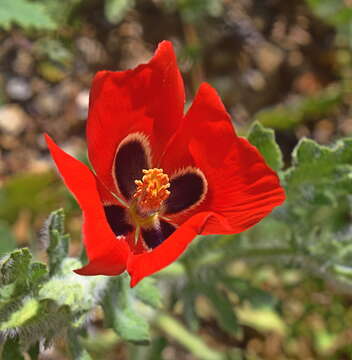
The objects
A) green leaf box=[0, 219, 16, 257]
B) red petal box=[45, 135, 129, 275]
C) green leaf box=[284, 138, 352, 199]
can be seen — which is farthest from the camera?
green leaf box=[0, 219, 16, 257]

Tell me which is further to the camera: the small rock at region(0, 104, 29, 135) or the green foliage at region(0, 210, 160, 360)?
the small rock at region(0, 104, 29, 135)

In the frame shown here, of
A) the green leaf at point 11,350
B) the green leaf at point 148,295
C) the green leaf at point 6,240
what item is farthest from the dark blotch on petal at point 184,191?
the green leaf at point 6,240

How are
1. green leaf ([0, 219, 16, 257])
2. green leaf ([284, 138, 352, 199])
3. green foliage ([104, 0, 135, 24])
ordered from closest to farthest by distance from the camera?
green leaf ([284, 138, 352, 199]) < green leaf ([0, 219, 16, 257]) < green foliage ([104, 0, 135, 24])

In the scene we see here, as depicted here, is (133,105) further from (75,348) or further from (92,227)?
(75,348)

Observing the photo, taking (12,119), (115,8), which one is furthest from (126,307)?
(12,119)

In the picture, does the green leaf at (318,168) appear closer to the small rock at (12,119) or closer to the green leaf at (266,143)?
the green leaf at (266,143)

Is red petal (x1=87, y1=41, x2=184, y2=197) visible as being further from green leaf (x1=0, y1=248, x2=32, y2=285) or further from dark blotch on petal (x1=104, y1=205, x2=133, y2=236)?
green leaf (x1=0, y1=248, x2=32, y2=285)

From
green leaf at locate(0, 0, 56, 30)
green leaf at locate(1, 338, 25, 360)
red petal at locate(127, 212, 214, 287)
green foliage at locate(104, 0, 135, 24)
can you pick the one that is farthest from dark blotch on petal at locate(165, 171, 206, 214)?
green foliage at locate(104, 0, 135, 24)

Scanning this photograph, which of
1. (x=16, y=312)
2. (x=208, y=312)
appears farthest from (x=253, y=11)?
(x=16, y=312)

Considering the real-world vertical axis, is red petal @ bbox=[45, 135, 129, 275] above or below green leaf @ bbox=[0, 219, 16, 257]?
above
